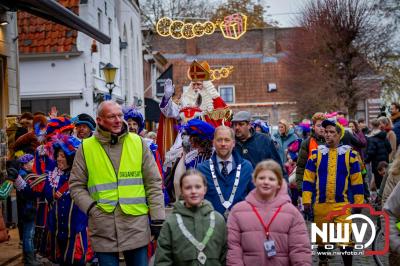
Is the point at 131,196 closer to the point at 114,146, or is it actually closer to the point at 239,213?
the point at 114,146

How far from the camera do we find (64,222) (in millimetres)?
7660

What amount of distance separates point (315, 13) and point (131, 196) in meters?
34.2

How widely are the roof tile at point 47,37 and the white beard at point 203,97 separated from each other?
38.9 ft

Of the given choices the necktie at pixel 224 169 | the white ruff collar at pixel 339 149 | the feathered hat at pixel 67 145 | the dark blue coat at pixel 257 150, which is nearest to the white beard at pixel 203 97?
the dark blue coat at pixel 257 150

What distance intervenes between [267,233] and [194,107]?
6.01m

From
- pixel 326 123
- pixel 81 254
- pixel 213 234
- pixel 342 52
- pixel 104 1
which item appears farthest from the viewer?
pixel 342 52

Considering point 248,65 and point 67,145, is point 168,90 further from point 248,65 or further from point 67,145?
point 248,65

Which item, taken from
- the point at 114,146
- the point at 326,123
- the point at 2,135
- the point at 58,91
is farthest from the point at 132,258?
the point at 58,91

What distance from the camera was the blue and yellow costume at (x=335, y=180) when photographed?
884 centimetres

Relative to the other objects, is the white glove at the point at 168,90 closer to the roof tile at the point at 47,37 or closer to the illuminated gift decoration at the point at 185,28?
the illuminated gift decoration at the point at 185,28

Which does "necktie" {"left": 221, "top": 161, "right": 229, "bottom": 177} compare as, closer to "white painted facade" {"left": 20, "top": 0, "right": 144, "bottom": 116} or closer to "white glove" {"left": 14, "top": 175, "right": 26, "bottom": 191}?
"white glove" {"left": 14, "top": 175, "right": 26, "bottom": 191}

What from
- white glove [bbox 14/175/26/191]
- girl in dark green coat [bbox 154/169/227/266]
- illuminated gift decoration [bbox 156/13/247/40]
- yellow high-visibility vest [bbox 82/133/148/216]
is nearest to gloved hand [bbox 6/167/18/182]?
white glove [bbox 14/175/26/191]

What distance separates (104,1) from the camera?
27.5 metres

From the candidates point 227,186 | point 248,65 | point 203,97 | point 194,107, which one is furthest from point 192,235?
point 248,65
